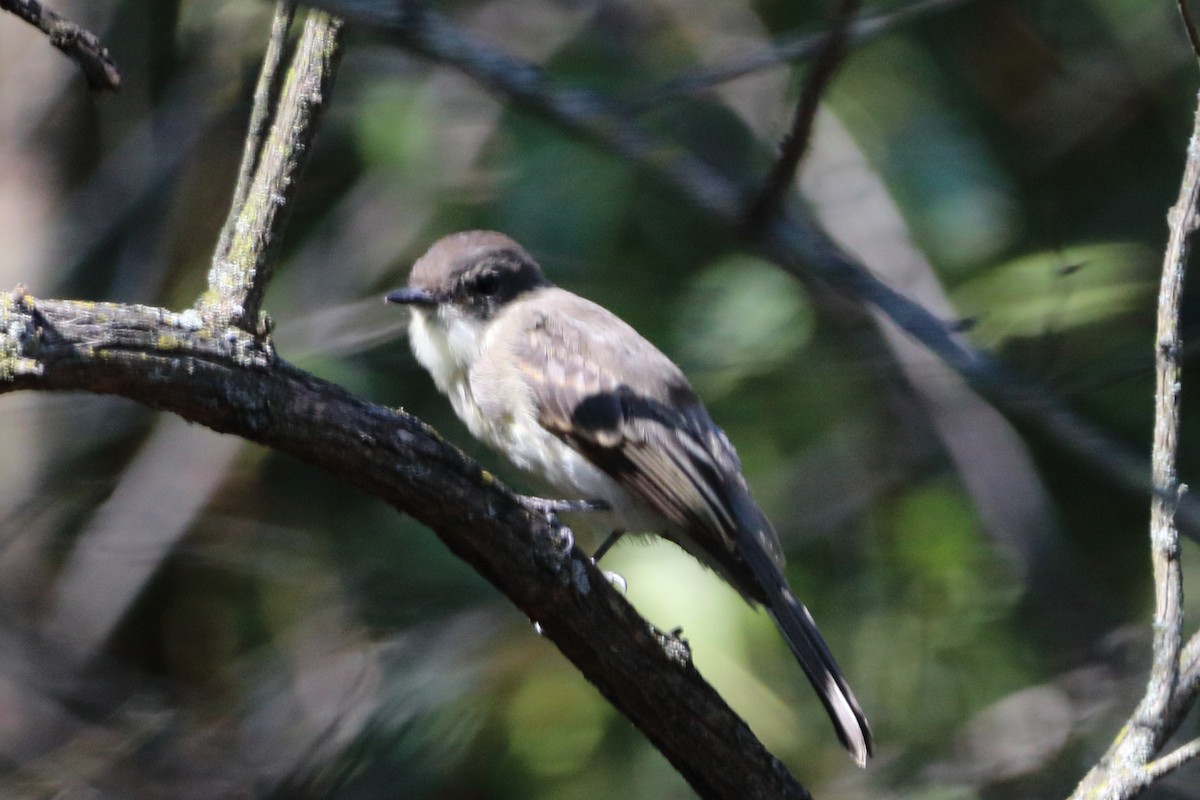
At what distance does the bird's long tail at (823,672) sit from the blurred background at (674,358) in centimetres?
103

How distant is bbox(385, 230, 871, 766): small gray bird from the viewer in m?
3.67

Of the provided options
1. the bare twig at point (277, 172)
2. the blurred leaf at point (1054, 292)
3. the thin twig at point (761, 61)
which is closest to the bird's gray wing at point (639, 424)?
the thin twig at point (761, 61)

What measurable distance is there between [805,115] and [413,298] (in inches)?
59.6

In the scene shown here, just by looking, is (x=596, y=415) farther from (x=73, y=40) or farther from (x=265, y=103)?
(x=73, y=40)

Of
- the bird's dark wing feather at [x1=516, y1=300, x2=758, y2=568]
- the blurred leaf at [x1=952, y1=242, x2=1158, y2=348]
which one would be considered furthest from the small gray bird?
the blurred leaf at [x1=952, y1=242, x2=1158, y2=348]

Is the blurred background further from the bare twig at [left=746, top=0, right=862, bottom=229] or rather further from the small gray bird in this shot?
the bare twig at [left=746, top=0, right=862, bottom=229]

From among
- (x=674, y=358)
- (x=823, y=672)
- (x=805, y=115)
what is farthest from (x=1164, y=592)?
(x=674, y=358)

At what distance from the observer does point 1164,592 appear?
106 inches

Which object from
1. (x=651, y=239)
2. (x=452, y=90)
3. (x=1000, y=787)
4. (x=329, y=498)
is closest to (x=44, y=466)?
(x=329, y=498)

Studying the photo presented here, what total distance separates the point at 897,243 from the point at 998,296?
71 centimetres

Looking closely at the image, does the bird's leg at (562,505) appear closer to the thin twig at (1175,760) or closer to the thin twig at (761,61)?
the thin twig at (761,61)

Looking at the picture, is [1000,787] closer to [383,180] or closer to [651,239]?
[651,239]

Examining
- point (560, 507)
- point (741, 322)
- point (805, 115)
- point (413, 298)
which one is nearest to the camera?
point (805, 115)

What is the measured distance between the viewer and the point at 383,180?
6.52m
